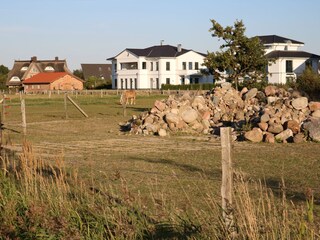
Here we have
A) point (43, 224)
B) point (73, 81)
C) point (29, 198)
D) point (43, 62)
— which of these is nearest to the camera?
point (43, 224)

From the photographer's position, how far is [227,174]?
7.35 meters

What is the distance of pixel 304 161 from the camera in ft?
56.9

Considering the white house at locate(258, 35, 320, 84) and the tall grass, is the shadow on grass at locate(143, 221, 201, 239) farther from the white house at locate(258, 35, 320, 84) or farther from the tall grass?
the white house at locate(258, 35, 320, 84)

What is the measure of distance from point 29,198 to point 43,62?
441ft

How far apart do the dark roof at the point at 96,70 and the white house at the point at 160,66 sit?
135 ft

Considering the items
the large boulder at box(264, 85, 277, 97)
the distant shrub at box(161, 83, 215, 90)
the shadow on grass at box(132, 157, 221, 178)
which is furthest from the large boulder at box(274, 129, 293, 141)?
the distant shrub at box(161, 83, 215, 90)

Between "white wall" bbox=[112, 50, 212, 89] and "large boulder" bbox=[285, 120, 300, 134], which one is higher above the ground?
"white wall" bbox=[112, 50, 212, 89]

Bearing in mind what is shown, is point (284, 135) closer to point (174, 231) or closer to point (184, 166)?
point (184, 166)

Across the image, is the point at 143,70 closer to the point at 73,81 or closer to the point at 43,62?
the point at 73,81

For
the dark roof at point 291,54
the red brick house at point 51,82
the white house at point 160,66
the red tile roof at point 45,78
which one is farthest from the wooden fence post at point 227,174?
the red tile roof at point 45,78

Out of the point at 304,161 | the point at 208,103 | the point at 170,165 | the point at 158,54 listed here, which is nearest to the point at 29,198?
the point at 170,165

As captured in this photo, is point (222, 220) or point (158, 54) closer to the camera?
point (222, 220)

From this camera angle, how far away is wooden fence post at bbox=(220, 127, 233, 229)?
720 cm

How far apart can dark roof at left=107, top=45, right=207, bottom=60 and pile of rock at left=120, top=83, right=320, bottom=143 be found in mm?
77556
